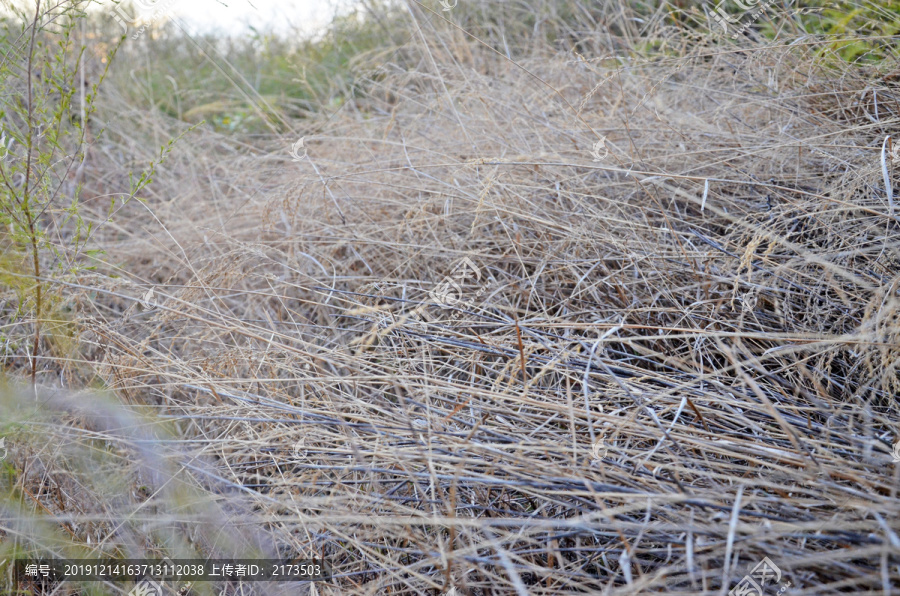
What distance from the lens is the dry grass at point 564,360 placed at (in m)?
0.86

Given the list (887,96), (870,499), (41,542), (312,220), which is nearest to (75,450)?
(41,542)

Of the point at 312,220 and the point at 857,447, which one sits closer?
the point at 857,447

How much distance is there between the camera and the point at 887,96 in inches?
65.9

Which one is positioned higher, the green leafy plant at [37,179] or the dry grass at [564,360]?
the green leafy plant at [37,179]

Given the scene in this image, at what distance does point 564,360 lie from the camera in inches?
45.5

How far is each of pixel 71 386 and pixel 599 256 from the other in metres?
1.41

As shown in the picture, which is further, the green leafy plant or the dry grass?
the green leafy plant

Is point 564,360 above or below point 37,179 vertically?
below

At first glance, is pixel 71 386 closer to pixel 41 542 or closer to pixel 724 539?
pixel 41 542

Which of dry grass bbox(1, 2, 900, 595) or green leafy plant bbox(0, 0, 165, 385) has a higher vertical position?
green leafy plant bbox(0, 0, 165, 385)

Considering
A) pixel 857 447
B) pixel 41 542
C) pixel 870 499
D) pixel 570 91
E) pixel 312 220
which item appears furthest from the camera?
pixel 570 91

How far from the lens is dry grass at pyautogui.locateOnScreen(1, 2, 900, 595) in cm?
86

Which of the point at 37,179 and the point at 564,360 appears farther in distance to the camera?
the point at 37,179

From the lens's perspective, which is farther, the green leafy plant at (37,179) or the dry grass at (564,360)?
the green leafy plant at (37,179)
